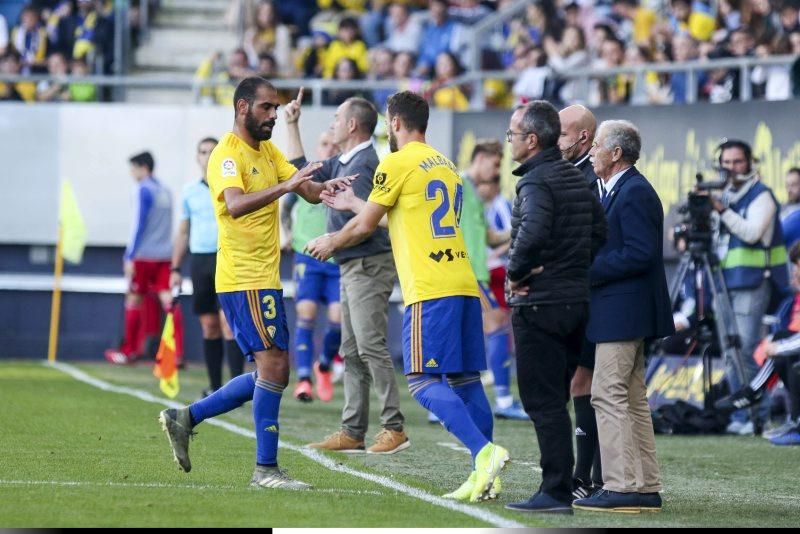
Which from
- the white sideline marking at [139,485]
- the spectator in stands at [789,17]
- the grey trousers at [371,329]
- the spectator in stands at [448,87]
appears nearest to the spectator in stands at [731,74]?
the spectator in stands at [789,17]

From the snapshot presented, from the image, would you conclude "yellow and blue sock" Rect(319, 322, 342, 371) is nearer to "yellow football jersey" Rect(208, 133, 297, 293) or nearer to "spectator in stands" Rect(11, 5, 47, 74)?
"yellow football jersey" Rect(208, 133, 297, 293)

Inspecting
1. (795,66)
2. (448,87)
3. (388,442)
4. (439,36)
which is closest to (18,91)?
(439,36)

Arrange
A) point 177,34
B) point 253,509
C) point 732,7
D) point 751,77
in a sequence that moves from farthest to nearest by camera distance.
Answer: point 177,34 → point 732,7 → point 751,77 → point 253,509

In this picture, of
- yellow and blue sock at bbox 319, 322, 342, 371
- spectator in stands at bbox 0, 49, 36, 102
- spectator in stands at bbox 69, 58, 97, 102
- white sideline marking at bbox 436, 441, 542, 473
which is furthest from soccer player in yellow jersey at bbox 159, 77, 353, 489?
spectator in stands at bbox 0, 49, 36, 102

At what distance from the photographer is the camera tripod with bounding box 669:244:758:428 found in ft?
41.2

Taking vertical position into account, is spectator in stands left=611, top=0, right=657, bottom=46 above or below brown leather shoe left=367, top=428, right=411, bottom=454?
above

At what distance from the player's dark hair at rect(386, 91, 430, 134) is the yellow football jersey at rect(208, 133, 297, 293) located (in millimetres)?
767

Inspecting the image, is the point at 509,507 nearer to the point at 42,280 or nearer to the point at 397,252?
the point at 397,252

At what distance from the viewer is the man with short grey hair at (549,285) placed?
24.7 ft

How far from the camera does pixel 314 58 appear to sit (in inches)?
832

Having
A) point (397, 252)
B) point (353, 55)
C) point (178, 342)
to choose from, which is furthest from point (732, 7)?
point (397, 252)

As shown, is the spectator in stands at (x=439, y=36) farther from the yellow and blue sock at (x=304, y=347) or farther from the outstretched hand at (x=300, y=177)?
the outstretched hand at (x=300, y=177)

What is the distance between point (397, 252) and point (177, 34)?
632 inches

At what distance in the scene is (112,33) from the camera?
21.9 metres
